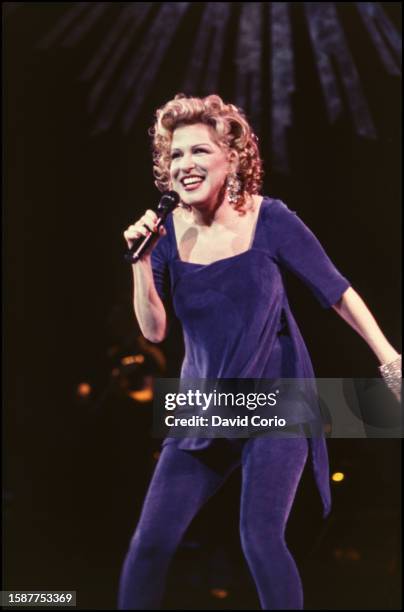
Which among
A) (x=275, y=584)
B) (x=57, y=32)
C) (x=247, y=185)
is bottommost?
(x=275, y=584)

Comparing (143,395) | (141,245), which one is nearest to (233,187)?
(141,245)

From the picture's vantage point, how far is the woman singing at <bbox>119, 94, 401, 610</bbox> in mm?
1587

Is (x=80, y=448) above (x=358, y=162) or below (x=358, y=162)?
below

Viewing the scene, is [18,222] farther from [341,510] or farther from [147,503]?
[341,510]

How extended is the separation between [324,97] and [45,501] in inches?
70.4

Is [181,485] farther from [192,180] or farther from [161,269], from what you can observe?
[192,180]

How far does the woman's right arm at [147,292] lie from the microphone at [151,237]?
11mm

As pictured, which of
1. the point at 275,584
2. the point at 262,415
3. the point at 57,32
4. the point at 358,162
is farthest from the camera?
the point at 57,32

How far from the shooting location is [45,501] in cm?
264

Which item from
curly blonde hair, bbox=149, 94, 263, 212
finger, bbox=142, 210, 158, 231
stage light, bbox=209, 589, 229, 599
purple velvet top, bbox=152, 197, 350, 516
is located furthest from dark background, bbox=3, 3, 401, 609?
finger, bbox=142, 210, 158, 231

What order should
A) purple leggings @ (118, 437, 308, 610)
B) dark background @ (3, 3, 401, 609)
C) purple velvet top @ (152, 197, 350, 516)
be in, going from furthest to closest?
1. dark background @ (3, 3, 401, 609)
2. purple velvet top @ (152, 197, 350, 516)
3. purple leggings @ (118, 437, 308, 610)

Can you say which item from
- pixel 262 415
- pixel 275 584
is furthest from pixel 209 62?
pixel 275 584

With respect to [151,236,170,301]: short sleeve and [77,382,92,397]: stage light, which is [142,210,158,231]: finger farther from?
[77,382,92,397]: stage light

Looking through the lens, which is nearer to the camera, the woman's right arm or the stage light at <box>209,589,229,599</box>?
the woman's right arm
